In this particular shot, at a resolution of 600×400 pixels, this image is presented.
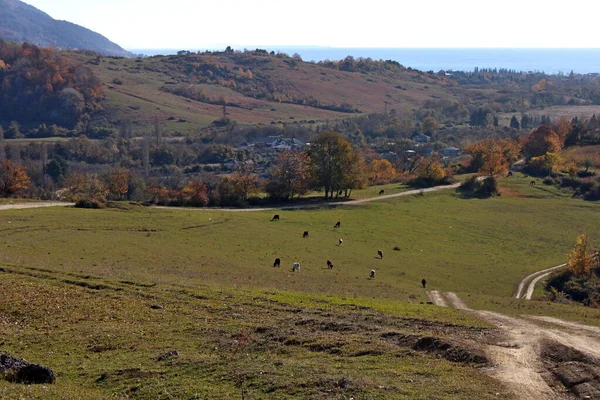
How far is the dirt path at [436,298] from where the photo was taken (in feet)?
130

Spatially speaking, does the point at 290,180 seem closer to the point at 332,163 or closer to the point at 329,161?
the point at 329,161

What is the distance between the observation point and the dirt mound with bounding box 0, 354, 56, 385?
18.6m

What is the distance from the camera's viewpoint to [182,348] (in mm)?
23328

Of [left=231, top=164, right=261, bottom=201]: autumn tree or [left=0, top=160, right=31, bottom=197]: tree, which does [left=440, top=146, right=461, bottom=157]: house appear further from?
[left=0, top=160, right=31, bottom=197]: tree

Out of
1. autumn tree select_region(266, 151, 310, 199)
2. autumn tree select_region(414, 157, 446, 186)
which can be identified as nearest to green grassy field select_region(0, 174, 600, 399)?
autumn tree select_region(266, 151, 310, 199)

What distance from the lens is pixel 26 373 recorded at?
738 inches

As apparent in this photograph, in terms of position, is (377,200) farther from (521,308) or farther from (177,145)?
(177,145)

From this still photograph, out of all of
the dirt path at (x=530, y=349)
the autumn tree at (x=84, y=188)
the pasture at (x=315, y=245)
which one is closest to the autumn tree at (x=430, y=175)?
the pasture at (x=315, y=245)

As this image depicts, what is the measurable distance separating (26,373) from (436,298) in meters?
28.4

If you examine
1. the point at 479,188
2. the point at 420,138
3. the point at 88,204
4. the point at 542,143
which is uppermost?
the point at 542,143

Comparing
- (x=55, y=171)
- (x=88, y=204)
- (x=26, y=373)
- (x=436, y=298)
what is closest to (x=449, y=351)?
(x=26, y=373)

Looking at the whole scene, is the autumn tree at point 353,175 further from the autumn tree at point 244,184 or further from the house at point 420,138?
the house at point 420,138

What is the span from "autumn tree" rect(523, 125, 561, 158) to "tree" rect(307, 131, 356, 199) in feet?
184

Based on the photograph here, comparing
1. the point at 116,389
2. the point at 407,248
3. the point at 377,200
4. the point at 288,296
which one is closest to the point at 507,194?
the point at 377,200
